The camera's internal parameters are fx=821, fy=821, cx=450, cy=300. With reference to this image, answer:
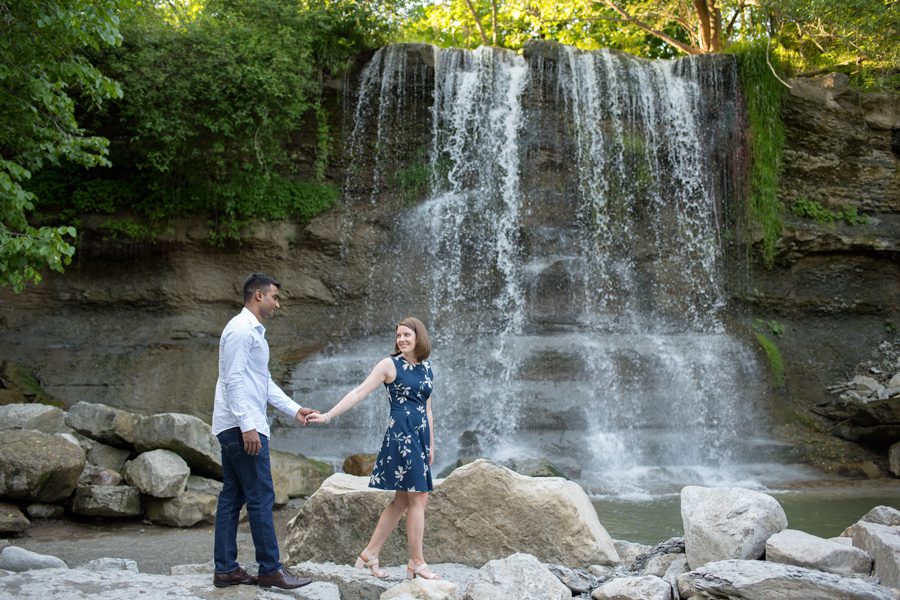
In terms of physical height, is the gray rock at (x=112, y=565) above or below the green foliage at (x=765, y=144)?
below

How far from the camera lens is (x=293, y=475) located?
9508mm

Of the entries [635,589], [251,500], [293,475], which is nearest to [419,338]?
[251,500]

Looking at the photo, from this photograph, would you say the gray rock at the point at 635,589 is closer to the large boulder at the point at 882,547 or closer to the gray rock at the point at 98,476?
the large boulder at the point at 882,547

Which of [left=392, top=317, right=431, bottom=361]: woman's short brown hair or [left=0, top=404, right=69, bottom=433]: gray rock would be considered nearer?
[left=392, top=317, right=431, bottom=361]: woman's short brown hair

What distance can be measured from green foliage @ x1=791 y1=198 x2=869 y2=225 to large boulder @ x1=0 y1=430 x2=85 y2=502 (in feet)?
41.8

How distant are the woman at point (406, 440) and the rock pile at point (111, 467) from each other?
4278mm

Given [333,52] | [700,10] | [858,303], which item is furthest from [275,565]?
[700,10]

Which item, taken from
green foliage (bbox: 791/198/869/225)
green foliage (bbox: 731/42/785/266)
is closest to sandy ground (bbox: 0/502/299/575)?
green foliage (bbox: 731/42/785/266)

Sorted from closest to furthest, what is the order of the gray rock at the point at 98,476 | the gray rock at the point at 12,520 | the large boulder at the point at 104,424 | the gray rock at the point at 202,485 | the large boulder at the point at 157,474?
the gray rock at the point at 12,520
the large boulder at the point at 157,474
the gray rock at the point at 98,476
the gray rock at the point at 202,485
the large boulder at the point at 104,424

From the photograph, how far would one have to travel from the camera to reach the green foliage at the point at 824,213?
49.3 ft

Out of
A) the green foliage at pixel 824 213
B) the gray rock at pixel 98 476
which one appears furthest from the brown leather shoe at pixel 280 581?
the green foliage at pixel 824 213

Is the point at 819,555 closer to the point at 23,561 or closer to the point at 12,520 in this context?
the point at 23,561

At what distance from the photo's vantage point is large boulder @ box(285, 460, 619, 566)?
560 centimetres

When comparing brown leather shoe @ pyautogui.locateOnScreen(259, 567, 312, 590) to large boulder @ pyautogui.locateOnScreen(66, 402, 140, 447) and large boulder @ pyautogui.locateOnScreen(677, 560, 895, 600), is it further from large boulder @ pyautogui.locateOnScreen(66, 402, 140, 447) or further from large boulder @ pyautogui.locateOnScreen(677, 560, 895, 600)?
large boulder @ pyautogui.locateOnScreen(66, 402, 140, 447)
